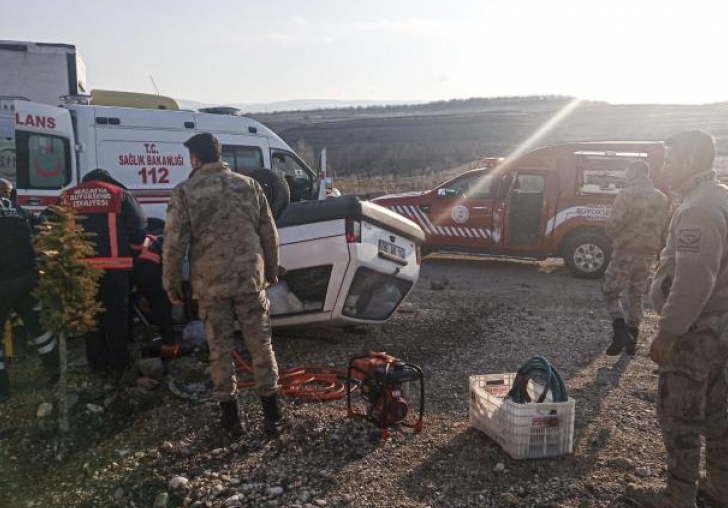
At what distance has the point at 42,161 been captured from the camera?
862 cm

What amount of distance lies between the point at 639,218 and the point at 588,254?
4.40 m

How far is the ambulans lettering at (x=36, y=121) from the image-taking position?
8.34 meters

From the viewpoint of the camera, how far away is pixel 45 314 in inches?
175

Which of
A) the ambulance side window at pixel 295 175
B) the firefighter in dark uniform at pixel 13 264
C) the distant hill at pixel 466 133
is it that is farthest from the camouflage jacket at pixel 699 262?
the distant hill at pixel 466 133

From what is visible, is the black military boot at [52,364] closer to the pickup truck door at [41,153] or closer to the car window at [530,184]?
the pickup truck door at [41,153]

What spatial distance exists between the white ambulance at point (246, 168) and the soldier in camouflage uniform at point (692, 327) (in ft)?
9.46

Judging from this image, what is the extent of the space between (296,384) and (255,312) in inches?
43.9

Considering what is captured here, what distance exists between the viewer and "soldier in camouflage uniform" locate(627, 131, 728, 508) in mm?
3246

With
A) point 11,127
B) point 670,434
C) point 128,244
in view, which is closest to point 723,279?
point 670,434

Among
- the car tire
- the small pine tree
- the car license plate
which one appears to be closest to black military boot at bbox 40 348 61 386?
the small pine tree

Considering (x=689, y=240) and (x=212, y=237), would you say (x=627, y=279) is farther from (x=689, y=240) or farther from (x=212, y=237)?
(x=212, y=237)

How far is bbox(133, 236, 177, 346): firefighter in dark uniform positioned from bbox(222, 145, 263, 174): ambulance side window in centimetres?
446

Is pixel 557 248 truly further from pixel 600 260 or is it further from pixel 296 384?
pixel 296 384

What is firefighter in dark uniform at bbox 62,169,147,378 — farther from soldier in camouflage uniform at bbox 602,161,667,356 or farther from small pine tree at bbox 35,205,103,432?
soldier in camouflage uniform at bbox 602,161,667,356
